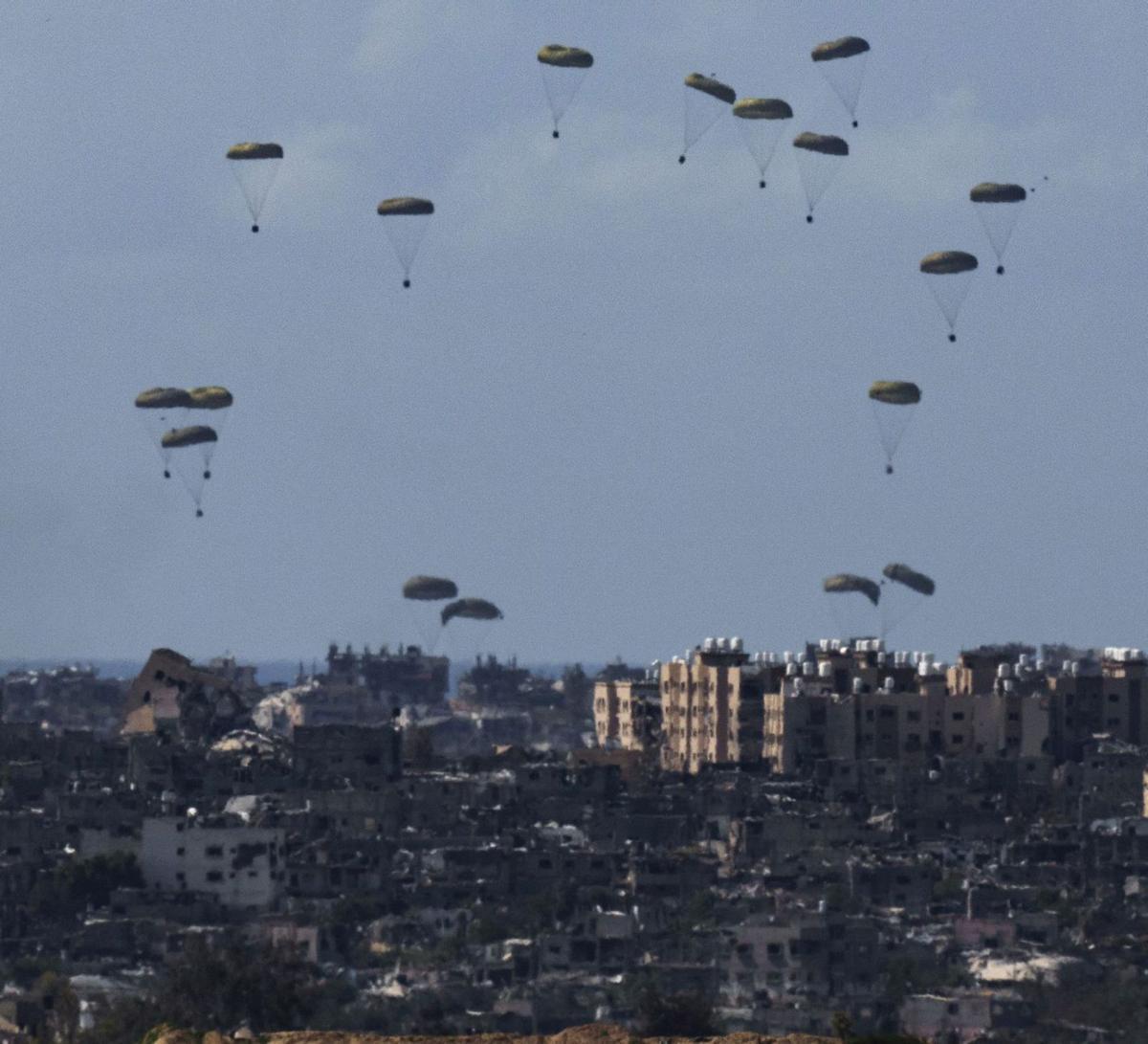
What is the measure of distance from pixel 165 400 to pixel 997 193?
28.6 metres

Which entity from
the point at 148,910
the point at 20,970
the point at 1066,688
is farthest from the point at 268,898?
the point at 1066,688

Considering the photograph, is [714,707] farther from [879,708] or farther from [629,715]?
[629,715]

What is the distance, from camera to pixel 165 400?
151 m

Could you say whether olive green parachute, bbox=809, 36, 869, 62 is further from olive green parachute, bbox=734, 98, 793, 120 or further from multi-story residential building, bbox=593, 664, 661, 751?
multi-story residential building, bbox=593, 664, 661, 751

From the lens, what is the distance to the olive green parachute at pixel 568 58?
139000mm

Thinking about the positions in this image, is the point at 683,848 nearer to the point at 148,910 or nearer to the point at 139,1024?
the point at 148,910

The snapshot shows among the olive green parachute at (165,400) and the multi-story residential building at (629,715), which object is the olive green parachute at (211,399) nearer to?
the olive green parachute at (165,400)

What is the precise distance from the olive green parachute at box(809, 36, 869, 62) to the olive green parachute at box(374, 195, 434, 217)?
49.6 ft

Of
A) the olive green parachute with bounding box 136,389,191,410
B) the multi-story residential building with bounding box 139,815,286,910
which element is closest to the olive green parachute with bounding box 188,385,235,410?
the olive green parachute with bounding box 136,389,191,410

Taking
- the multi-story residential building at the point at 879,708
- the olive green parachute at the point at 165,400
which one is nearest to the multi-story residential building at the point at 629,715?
the multi-story residential building at the point at 879,708

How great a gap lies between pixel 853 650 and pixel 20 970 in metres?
74.7

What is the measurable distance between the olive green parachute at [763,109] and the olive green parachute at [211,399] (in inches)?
758

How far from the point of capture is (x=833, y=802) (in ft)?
475

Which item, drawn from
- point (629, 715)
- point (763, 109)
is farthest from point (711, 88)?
point (629, 715)
